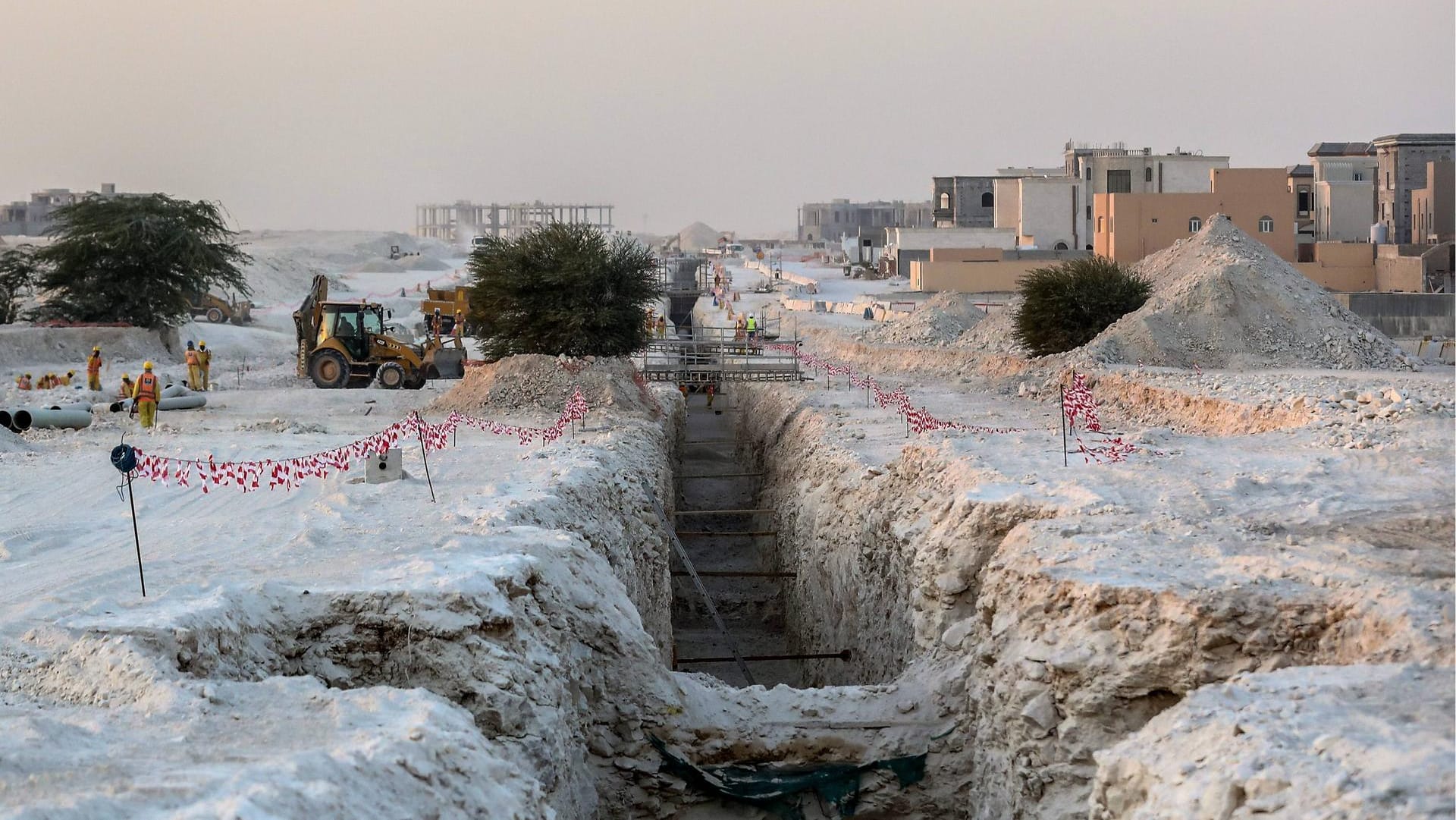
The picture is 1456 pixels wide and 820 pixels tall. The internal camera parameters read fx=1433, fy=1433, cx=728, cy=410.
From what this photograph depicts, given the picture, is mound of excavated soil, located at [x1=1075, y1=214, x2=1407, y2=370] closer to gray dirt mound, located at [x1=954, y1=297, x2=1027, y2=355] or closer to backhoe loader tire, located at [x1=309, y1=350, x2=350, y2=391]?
gray dirt mound, located at [x1=954, y1=297, x2=1027, y2=355]

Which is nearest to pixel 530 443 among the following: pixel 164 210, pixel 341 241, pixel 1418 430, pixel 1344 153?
pixel 1418 430

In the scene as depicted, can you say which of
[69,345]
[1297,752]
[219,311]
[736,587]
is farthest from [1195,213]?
Result: [1297,752]

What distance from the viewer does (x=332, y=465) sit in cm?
1756

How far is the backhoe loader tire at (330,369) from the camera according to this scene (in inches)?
1304

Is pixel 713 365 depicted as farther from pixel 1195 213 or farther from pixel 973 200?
pixel 973 200

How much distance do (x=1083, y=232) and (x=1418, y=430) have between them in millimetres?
48942

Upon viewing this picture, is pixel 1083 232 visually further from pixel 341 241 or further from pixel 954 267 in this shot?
pixel 341 241

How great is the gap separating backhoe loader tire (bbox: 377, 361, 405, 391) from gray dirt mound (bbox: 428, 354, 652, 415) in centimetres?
667

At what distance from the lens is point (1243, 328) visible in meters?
29.1

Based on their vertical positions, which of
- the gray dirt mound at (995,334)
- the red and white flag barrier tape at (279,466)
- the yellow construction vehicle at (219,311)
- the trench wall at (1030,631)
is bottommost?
the trench wall at (1030,631)

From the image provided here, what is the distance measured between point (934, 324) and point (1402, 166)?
1827 inches

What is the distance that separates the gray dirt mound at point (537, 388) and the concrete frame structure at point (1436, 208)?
1827 inches

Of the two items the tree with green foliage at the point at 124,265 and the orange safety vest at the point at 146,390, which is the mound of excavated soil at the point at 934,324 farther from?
the orange safety vest at the point at 146,390

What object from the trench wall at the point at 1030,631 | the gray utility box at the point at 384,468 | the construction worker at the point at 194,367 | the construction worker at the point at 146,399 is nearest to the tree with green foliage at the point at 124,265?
the construction worker at the point at 194,367
